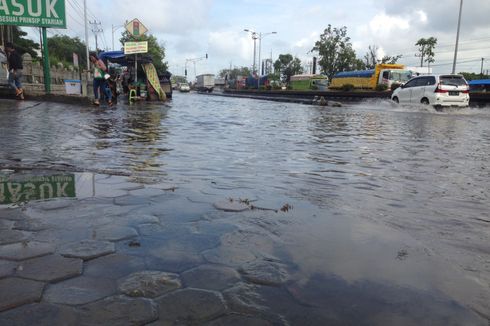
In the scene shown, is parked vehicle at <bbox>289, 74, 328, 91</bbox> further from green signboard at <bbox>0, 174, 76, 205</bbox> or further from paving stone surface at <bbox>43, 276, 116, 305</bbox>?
paving stone surface at <bbox>43, 276, 116, 305</bbox>

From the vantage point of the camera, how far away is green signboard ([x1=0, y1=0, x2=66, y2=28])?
51.6 ft

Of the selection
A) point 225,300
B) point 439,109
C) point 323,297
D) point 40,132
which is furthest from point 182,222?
point 439,109

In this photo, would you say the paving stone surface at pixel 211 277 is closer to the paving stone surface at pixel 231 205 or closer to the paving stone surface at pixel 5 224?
the paving stone surface at pixel 231 205

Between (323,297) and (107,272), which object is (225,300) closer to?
(323,297)

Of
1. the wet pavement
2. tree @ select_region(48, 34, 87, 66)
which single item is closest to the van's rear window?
the wet pavement

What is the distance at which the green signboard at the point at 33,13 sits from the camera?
1573cm

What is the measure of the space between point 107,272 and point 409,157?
17.9 feet

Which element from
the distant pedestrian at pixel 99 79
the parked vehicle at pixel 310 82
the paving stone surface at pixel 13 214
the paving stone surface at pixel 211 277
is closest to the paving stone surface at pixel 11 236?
the paving stone surface at pixel 13 214

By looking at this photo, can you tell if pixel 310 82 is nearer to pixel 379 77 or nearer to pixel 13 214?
pixel 379 77

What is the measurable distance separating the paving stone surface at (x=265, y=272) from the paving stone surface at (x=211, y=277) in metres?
0.07

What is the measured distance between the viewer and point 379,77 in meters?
37.9

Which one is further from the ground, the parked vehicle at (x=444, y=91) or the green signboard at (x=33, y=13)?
the green signboard at (x=33, y=13)

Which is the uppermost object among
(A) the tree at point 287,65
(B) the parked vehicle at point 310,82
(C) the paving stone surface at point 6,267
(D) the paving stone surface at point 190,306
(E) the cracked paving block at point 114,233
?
(A) the tree at point 287,65

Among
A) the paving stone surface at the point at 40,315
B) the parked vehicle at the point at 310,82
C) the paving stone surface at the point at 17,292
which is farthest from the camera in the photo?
the parked vehicle at the point at 310,82
